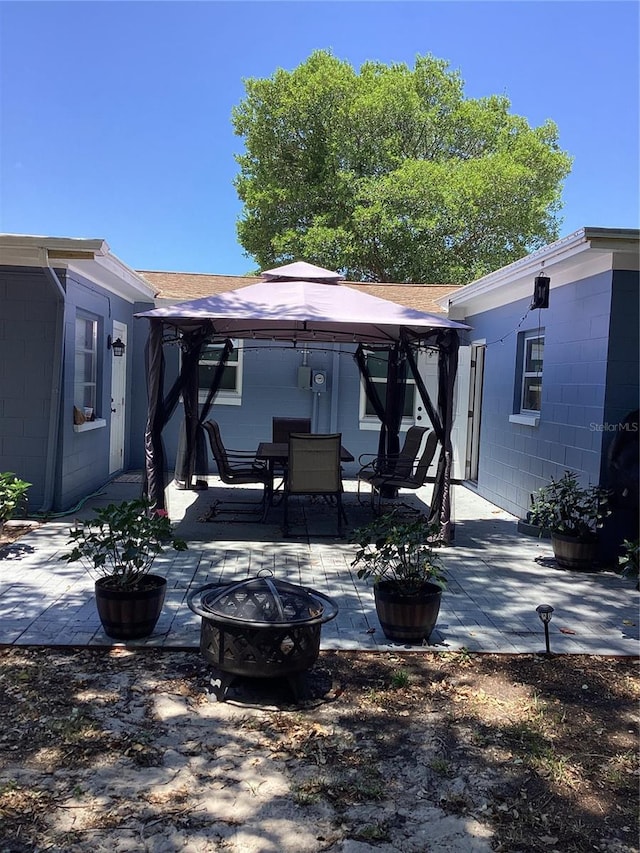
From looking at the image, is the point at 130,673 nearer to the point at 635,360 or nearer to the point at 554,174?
the point at 635,360

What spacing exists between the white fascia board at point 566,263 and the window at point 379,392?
7.64 ft

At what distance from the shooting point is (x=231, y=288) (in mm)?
11453

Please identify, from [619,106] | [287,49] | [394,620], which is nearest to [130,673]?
[394,620]

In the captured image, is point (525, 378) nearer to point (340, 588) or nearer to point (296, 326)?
point (296, 326)

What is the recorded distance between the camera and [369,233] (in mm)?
18719

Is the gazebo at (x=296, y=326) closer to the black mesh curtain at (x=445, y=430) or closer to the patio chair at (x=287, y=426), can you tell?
the black mesh curtain at (x=445, y=430)

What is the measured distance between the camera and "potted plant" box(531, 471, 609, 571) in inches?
229

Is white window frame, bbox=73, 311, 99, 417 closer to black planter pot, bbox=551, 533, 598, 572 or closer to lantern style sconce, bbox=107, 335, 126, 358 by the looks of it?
lantern style sconce, bbox=107, 335, 126, 358

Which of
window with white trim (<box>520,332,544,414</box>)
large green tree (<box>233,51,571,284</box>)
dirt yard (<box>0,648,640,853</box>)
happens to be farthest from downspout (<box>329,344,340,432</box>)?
large green tree (<box>233,51,571,284</box>)

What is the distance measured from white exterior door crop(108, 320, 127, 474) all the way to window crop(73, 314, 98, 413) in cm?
78

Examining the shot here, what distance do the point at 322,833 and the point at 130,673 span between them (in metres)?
1.58

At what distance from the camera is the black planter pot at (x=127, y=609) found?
382 centimetres

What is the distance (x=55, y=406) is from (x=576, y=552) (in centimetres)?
537

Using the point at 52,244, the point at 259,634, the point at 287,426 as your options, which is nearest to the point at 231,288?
the point at 287,426
